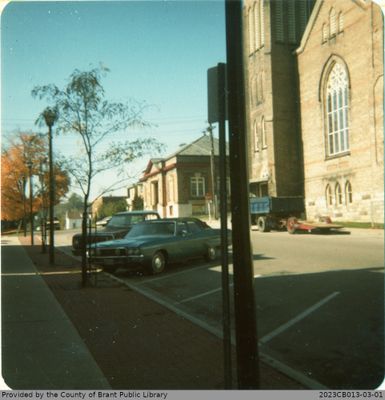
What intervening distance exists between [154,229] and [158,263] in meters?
1.07

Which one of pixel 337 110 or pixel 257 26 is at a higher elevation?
pixel 257 26

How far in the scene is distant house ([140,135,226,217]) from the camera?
2352cm

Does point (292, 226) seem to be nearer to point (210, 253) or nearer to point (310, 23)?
point (210, 253)

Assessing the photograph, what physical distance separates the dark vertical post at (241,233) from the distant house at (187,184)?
18356 millimetres

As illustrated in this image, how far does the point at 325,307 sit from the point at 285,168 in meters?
28.3

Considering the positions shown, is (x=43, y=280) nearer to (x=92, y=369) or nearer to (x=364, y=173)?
(x=92, y=369)

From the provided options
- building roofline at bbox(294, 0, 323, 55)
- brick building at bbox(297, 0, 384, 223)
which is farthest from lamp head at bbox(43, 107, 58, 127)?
building roofline at bbox(294, 0, 323, 55)

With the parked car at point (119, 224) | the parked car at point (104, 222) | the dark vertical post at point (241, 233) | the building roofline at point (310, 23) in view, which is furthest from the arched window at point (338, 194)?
the dark vertical post at point (241, 233)

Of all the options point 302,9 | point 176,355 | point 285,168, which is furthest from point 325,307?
point 302,9

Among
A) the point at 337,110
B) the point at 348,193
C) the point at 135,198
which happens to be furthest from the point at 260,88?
the point at 135,198

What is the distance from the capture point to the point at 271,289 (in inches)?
334

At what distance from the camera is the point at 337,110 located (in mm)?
30516

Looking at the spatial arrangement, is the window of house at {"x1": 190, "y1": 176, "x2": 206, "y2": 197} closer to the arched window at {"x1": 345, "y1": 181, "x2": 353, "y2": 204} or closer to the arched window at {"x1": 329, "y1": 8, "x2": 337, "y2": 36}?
the arched window at {"x1": 345, "y1": 181, "x2": 353, "y2": 204}

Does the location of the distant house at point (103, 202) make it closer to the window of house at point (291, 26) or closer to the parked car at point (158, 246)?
the parked car at point (158, 246)
